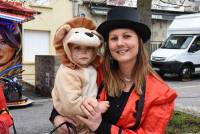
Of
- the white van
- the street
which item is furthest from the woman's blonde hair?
the white van

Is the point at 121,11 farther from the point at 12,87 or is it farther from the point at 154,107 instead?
the point at 12,87

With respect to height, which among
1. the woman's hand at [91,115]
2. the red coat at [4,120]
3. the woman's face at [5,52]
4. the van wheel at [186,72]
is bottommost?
the van wheel at [186,72]

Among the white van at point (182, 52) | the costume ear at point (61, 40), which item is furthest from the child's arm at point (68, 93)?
the white van at point (182, 52)

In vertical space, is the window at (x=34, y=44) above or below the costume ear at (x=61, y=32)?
below

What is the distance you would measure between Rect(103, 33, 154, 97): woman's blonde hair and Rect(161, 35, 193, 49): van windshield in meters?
16.5

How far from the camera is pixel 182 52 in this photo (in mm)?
18234

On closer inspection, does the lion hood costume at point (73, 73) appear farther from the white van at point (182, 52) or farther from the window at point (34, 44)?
the window at point (34, 44)

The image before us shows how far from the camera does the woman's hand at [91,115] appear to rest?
2316 mm

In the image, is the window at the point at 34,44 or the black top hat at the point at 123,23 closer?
the black top hat at the point at 123,23

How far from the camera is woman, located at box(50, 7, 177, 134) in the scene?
239cm

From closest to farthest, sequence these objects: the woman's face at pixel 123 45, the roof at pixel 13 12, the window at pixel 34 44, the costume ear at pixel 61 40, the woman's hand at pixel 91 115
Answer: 1. the woman's hand at pixel 91 115
2. the woman's face at pixel 123 45
3. the costume ear at pixel 61 40
4. the roof at pixel 13 12
5. the window at pixel 34 44

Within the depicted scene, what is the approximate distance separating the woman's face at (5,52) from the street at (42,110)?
4.60 feet

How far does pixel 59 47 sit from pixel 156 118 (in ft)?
2.37

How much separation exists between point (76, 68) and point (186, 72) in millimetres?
16536
